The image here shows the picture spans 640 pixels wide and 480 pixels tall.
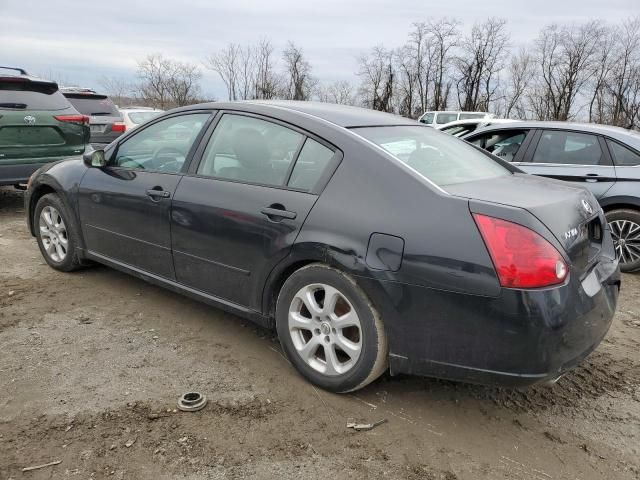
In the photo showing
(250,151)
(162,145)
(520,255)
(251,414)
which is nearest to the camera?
(520,255)

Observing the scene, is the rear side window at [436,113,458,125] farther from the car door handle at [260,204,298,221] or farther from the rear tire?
the car door handle at [260,204,298,221]

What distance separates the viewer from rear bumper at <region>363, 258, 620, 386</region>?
2.27m

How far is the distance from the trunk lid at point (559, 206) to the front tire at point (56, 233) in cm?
330

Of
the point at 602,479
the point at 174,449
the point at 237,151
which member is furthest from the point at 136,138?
the point at 602,479

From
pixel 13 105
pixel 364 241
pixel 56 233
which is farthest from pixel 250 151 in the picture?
pixel 13 105

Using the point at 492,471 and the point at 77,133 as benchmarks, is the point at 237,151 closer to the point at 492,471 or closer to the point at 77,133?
the point at 492,471

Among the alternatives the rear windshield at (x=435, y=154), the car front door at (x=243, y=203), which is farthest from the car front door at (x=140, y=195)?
the rear windshield at (x=435, y=154)

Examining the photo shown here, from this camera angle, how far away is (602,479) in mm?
2301

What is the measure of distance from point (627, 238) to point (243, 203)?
13.9 ft

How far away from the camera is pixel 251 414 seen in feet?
8.80

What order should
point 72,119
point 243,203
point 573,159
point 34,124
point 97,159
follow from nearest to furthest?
point 243,203 → point 97,159 → point 573,159 → point 34,124 → point 72,119

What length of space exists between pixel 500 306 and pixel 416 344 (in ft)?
1.48

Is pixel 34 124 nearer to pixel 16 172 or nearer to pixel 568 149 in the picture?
pixel 16 172

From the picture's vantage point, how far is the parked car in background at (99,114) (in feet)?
35.0
